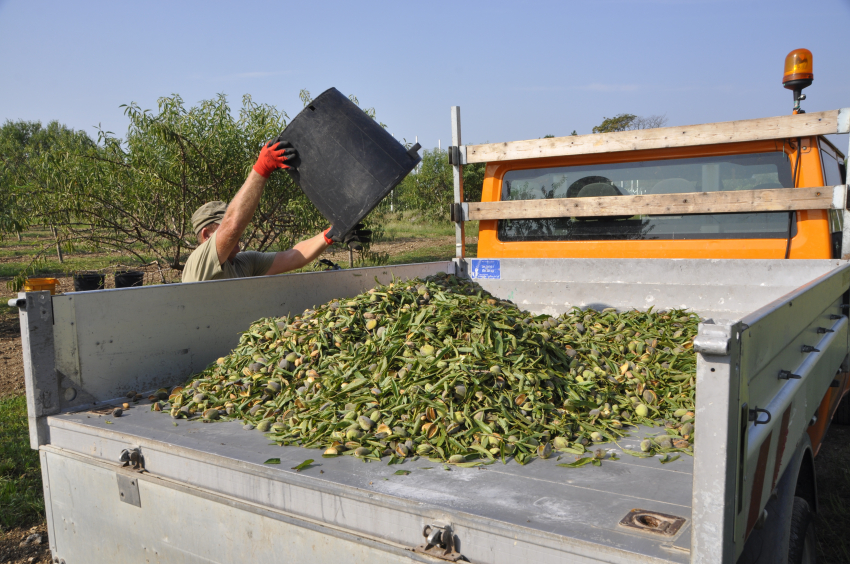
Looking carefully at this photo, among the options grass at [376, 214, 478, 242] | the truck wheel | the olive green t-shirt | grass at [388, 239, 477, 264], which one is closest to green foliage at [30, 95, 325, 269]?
the olive green t-shirt

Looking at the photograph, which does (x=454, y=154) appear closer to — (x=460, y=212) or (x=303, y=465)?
(x=460, y=212)

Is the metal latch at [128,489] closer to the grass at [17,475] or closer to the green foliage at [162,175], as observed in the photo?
the grass at [17,475]

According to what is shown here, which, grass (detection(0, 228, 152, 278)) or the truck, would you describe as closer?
the truck

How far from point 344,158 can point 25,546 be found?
2.65 metres

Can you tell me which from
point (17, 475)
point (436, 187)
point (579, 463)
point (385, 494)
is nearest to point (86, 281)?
point (17, 475)

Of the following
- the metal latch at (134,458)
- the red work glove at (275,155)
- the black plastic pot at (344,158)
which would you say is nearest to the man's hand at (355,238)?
the black plastic pot at (344,158)

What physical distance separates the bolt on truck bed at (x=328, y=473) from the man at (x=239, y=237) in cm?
65

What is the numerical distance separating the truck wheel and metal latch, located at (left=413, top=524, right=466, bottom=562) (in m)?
1.15

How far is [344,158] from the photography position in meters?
3.16

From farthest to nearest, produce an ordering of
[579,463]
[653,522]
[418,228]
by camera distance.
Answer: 1. [418,228]
2. [579,463]
3. [653,522]

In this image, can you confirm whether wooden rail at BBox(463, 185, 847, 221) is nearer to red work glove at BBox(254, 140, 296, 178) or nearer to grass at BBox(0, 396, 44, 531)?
red work glove at BBox(254, 140, 296, 178)

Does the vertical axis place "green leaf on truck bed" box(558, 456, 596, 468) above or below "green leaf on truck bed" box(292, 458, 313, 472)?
below

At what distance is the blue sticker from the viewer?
14.0ft

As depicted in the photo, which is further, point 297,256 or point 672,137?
point 297,256
